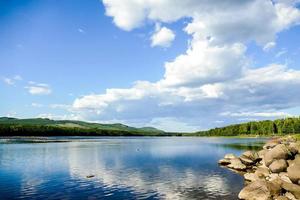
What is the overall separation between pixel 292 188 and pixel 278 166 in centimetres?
939

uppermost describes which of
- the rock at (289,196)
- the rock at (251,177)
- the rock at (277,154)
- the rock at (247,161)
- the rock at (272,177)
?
the rock at (277,154)

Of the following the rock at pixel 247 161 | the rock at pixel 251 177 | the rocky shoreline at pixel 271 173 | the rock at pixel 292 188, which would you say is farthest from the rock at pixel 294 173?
the rock at pixel 247 161

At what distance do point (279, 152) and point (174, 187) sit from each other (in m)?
16.9

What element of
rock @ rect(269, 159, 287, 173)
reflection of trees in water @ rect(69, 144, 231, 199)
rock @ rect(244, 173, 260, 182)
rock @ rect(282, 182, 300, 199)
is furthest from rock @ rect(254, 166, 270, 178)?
rock @ rect(282, 182, 300, 199)

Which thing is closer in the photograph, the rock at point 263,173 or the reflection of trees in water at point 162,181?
the reflection of trees in water at point 162,181

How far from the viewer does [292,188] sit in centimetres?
3148

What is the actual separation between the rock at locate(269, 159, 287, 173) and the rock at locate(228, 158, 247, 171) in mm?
13098

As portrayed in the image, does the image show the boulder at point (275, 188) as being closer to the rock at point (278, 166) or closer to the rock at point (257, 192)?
the rock at point (257, 192)

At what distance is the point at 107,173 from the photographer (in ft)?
165

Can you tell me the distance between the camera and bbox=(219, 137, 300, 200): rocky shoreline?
1233 inches

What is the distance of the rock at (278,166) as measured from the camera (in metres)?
40.3

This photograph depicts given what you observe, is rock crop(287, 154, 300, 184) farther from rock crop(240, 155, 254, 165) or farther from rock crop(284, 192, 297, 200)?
rock crop(240, 155, 254, 165)

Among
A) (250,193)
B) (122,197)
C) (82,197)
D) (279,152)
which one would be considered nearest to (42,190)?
(82,197)

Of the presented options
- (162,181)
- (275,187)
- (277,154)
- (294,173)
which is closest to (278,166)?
(277,154)
